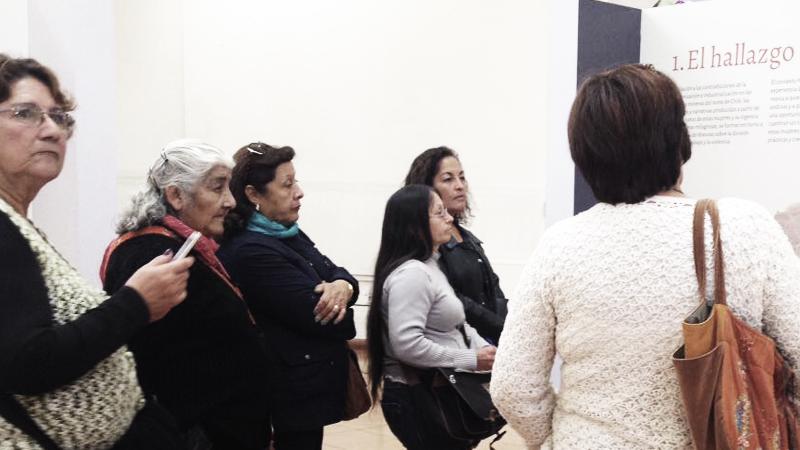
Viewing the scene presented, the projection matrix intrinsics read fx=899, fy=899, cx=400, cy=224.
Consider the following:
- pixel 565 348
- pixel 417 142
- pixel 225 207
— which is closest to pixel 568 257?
pixel 565 348

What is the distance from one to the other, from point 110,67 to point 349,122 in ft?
13.6

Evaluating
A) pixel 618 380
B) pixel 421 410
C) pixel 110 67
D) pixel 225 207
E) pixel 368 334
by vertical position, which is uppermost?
pixel 110 67

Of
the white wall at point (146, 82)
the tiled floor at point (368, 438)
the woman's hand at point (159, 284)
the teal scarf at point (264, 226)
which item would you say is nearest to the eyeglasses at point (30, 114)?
the woman's hand at point (159, 284)

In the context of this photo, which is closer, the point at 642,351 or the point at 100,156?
the point at 642,351

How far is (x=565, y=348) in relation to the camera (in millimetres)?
1735

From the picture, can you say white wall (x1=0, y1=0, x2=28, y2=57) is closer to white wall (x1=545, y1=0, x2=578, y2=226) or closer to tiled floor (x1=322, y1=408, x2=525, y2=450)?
white wall (x1=545, y1=0, x2=578, y2=226)

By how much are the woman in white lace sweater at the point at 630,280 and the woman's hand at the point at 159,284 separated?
74cm

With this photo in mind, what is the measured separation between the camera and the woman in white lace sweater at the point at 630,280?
63.9 inches

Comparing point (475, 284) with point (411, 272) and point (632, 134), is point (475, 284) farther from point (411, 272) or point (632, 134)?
point (632, 134)

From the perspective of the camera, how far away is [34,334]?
1643 mm

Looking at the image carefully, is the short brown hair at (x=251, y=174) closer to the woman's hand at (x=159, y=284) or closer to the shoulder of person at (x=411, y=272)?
the shoulder of person at (x=411, y=272)

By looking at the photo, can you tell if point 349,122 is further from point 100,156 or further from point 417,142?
point 100,156

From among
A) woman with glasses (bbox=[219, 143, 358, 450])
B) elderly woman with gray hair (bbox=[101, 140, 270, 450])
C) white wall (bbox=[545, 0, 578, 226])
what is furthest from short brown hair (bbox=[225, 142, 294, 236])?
white wall (bbox=[545, 0, 578, 226])

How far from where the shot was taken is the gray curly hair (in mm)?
2525
